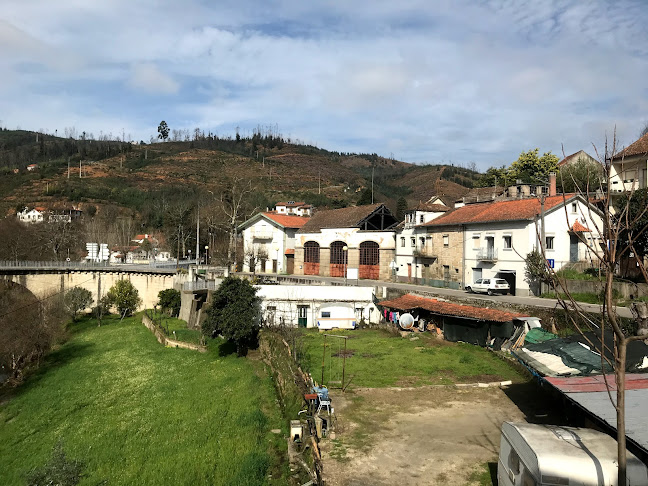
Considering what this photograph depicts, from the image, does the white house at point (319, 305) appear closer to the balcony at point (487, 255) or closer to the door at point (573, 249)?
the balcony at point (487, 255)

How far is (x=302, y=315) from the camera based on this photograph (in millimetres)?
30562

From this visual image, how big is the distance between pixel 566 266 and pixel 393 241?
16501mm

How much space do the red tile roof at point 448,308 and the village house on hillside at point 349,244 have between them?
1308 cm

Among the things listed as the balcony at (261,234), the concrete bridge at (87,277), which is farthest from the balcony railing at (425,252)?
the concrete bridge at (87,277)

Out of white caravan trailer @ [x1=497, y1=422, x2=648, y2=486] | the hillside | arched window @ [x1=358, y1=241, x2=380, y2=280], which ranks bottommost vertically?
white caravan trailer @ [x1=497, y1=422, x2=648, y2=486]

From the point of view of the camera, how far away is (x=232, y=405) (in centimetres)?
1820

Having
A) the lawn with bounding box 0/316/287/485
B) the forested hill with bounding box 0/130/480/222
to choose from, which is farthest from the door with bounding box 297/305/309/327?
the forested hill with bounding box 0/130/480/222

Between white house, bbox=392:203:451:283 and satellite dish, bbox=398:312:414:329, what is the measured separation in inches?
485

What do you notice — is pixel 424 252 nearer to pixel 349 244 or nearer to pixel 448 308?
pixel 349 244

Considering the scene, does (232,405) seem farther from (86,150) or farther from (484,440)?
(86,150)

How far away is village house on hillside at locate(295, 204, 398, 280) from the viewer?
43.8m

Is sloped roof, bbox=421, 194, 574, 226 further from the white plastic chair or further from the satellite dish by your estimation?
the white plastic chair

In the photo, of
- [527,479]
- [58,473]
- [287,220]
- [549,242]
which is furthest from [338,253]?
[527,479]

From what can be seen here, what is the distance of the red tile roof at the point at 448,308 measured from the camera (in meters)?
22.5
